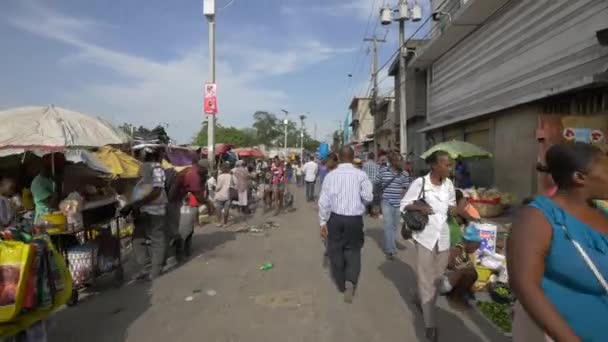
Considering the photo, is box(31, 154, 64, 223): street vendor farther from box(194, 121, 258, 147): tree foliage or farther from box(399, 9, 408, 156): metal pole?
box(194, 121, 258, 147): tree foliage

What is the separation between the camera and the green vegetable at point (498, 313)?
4.55 m

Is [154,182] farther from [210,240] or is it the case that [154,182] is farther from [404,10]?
[404,10]

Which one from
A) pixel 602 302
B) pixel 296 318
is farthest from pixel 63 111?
pixel 602 302

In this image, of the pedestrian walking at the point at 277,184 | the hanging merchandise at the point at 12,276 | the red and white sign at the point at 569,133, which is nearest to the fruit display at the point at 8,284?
the hanging merchandise at the point at 12,276

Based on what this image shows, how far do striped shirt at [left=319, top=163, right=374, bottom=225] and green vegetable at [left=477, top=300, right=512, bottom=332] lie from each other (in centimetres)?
178

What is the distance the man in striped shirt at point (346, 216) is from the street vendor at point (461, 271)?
1100 millimetres

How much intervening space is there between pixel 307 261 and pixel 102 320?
350 cm

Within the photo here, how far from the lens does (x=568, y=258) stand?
184 centimetres

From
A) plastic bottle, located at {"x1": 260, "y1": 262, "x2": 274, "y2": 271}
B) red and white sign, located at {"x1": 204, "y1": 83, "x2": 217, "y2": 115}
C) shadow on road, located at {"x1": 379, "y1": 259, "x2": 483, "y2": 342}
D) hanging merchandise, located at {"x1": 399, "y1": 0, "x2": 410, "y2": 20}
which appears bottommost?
shadow on road, located at {"x1": 379, "y1": 259, "x2": 483, "y2": 342}

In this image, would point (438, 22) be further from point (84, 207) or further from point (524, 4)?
point (84, 207)

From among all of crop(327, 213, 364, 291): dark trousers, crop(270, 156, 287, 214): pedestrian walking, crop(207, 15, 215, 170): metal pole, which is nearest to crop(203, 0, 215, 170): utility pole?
crop(207, 15, 215, 170): metal pole

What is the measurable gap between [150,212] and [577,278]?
5419 millimetres

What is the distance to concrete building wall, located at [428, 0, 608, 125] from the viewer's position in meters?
8.66

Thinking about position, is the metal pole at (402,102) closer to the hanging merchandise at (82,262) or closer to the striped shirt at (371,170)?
the striped shirt at (371,170)
